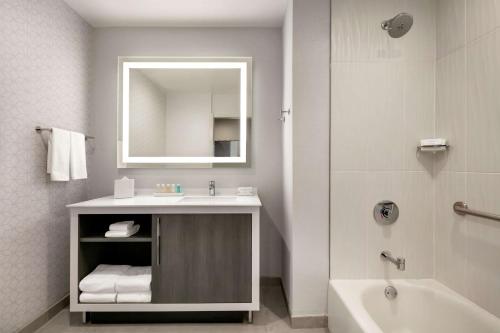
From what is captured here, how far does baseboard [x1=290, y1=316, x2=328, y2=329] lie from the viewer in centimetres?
188

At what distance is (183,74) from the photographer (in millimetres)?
2510

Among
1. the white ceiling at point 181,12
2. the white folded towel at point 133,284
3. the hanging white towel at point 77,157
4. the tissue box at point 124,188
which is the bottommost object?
the white folded towel at point 133,284

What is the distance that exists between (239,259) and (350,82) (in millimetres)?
1376

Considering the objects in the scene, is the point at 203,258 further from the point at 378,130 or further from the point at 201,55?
the point at 201,55

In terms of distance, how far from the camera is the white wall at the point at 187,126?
2508 millimetres

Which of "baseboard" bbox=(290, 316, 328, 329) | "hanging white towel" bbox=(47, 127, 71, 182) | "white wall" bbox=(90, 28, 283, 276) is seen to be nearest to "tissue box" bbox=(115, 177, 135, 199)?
"white wall" bbox=(90, 28, 283, 276)

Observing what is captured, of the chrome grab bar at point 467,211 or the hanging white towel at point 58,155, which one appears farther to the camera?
the hanging white towel at point 58,155

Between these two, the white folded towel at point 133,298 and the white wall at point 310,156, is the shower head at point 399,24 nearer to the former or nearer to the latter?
the white wall at point 310,156

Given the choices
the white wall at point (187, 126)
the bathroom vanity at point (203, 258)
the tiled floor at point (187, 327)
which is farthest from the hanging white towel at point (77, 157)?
the tiled floor at point (187, 327)

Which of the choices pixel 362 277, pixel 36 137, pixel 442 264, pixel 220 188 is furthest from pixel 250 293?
pixel 36 137

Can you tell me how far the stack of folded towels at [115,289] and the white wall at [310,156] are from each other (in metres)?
1.00

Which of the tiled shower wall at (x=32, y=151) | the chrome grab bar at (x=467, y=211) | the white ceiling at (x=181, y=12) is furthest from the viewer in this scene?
the white ceiling at (x=181, y=12)

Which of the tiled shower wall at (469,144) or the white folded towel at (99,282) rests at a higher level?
the tiled shower wall at (469,144)

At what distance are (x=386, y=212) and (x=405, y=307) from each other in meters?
0.57
